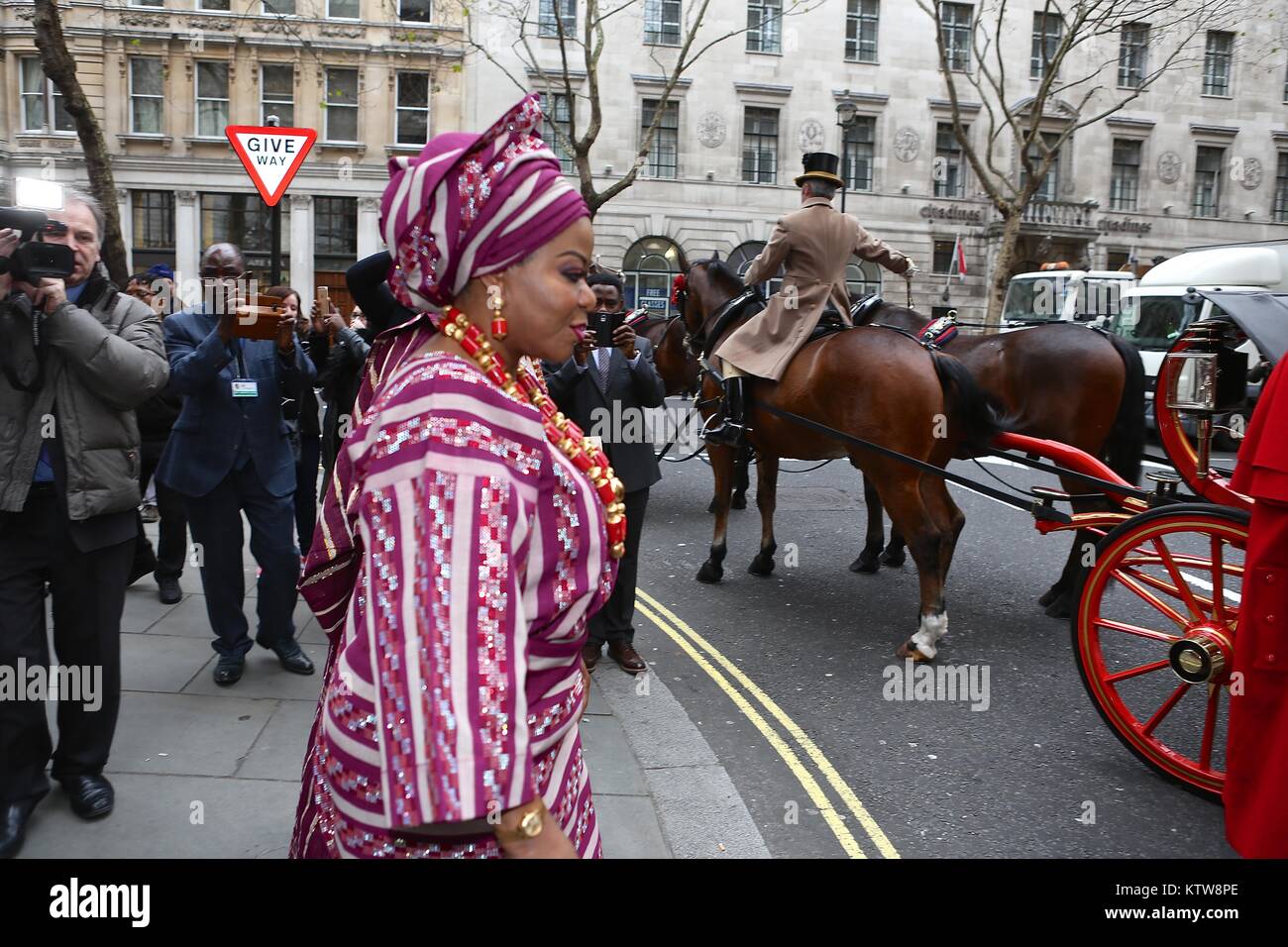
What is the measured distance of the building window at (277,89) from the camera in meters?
29.1

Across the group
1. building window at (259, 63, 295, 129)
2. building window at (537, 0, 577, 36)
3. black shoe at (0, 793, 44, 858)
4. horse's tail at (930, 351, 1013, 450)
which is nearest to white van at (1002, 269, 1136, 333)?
horse's tail at (930, 351, 1013, 450)

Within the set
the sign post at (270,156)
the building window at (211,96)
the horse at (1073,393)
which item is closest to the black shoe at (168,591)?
the sign post at (270,156)

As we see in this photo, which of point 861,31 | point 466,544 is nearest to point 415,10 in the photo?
point 861,31

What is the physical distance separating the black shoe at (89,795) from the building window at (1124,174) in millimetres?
36510

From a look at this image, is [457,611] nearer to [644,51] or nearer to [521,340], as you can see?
[521,340]

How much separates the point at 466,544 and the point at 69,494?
8.74 feet

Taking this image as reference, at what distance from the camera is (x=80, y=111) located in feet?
25.1

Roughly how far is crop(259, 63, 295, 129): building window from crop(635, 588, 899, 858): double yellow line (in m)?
27.6

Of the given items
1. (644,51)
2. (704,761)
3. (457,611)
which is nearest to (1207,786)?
(704,761)

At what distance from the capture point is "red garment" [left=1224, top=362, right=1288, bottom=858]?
8.42ft

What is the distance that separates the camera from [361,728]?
1.50 metres

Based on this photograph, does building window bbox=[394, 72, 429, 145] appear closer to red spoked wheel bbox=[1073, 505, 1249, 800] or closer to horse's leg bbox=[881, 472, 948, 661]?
horse's leg bbox=[881, 472, 948, 661]

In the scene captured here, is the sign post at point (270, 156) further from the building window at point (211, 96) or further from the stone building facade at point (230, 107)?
the building window at point (211, 96)
